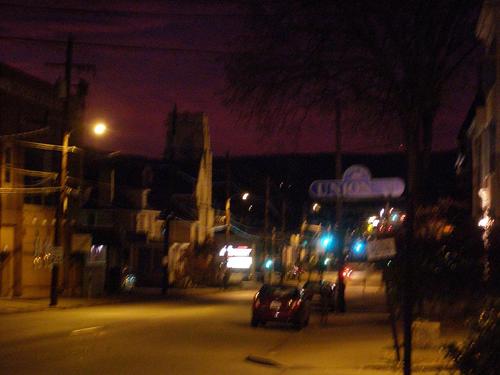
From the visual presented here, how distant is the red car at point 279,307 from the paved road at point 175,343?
1.40ft

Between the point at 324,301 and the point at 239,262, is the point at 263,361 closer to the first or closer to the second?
the point at 324,301

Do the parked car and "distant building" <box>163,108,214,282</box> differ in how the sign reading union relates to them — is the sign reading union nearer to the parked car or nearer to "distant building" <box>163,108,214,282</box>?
the parked car

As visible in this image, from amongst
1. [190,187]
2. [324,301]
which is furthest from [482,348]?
[190,187]

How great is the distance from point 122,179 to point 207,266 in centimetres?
953

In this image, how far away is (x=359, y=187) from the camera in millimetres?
20797

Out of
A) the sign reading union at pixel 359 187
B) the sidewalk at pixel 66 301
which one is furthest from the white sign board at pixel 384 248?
the sidewalk at pixel 66 301

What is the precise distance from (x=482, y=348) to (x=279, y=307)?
19.1 meters

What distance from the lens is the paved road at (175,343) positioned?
16.3 metres

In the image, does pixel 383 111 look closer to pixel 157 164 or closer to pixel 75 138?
pixel 75 138

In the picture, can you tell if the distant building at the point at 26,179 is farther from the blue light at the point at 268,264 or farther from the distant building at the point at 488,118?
the blue light at the point at 268,264

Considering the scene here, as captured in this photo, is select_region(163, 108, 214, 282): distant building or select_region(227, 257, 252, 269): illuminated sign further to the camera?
select_region(227, 257, 252, 269): illuminated sign

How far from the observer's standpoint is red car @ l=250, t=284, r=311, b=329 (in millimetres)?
27062

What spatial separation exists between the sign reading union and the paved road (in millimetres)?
3739

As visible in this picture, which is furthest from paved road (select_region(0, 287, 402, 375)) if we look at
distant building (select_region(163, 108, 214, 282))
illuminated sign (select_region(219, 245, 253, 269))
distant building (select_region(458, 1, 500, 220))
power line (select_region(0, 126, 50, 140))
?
illuminated sign (select_region(219, 245, 253, 269))
